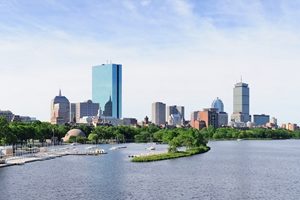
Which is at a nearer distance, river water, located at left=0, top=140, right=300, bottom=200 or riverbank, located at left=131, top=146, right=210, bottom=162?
river water, located at left=0, top=140, right=300, bottom=200

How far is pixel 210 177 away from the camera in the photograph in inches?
3312

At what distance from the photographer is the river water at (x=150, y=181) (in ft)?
217

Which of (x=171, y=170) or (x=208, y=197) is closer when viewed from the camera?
(x=208, y=197)

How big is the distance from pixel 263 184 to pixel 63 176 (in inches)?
1258

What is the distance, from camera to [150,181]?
255 ft

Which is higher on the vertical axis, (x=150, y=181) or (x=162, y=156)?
(x=162, y=156)

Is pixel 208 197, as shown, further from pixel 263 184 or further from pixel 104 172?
pixel 104 172

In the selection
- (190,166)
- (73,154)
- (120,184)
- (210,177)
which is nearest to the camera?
(120,184)

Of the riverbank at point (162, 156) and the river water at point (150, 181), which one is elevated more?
the riverbank at point (162, 156)

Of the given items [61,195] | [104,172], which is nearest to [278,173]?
[104,172]

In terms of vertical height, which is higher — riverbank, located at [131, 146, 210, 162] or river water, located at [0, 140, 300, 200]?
riverbank, located at [131, 146, 210, 162]

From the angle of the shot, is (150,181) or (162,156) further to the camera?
(162,156)

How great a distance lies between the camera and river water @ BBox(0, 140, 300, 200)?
66.1 m

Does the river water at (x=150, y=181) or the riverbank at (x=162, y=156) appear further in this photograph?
the riverbank at (x=162, y=156)
